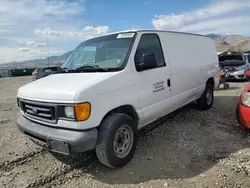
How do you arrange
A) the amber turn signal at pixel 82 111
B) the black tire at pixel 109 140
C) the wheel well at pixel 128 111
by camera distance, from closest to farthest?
1. the amber turn signal at pixel 82 111
2. the black tire at pixel 109 140
3. the wheel well at pixel 128 111

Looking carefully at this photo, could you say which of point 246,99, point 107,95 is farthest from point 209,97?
point 107,95

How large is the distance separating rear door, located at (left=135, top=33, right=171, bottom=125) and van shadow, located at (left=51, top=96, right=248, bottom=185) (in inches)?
24.0

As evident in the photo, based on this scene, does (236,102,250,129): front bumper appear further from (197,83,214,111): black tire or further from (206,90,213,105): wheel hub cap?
(206,90,213,105): wheel hub cap

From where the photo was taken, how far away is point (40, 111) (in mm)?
3164

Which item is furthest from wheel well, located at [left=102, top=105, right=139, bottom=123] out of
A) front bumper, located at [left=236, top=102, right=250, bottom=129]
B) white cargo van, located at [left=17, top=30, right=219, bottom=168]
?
front bumper, located at [left=236, top=102, right=250, bottom=129]

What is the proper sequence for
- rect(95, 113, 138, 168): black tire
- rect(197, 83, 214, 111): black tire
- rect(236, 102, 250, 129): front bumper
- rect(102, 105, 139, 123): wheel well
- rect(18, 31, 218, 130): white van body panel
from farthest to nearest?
rect(197, 83, 214, 111): black tire < rect(236, 102, 250, 129): front bumper < rect(102, 105, 139, 123): wheel well < rect(95, 113, 138, 168): black tire < rect(18, 31, 218, 130): white van body panel

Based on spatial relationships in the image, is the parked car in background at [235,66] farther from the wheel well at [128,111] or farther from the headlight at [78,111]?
the headlight at [78,111]

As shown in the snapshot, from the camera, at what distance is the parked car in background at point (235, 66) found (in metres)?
12.1

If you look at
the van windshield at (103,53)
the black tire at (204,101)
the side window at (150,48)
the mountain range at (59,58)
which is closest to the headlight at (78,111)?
the van windshield at (103,53)

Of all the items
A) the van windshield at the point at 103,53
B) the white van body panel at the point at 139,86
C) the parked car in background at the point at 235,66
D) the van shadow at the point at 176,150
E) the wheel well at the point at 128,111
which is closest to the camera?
the white van body panel at the point at 139,86

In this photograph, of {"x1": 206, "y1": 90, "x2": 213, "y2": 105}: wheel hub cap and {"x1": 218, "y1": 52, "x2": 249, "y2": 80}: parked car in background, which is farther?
{"x1": 218, "y1": 52, "x2": 249, "y2": 80}: parked car in background

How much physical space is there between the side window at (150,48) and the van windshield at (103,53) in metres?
0.20

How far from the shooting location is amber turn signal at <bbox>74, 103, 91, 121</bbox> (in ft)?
9.07

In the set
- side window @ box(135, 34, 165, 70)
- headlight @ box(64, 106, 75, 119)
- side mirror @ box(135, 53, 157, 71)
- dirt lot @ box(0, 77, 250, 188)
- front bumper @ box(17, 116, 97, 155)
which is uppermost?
side window @ box(135, 34, 165, 70)
